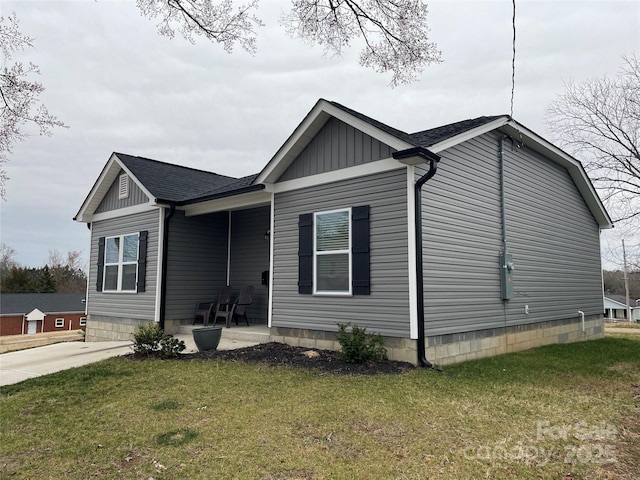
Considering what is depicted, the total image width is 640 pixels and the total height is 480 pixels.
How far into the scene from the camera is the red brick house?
3447 centimetres

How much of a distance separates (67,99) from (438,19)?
6001 mm

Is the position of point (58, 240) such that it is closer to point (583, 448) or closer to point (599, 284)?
point (599, 284)

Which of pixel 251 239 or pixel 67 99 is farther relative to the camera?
pixel 251 239

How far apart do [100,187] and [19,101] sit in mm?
7521

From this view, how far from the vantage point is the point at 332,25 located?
5516 millimetres

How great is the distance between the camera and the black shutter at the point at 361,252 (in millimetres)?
7074

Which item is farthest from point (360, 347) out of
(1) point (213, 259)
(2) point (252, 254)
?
(1) point (213, 259)

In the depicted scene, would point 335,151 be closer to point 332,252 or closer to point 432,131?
point 332,252

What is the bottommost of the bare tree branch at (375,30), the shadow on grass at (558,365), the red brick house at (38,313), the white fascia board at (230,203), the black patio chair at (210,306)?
the red brick house at (38,313)

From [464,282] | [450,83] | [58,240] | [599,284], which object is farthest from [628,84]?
[58,240]

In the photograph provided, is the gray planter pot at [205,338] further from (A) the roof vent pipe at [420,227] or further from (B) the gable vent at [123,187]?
(B) the gable vent at [123,187]

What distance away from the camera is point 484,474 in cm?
311

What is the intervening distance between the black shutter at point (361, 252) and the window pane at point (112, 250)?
7.42 metres

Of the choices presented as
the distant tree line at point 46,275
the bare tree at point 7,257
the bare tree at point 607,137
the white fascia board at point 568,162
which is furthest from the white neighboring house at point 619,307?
the bare tree at point 7,257
